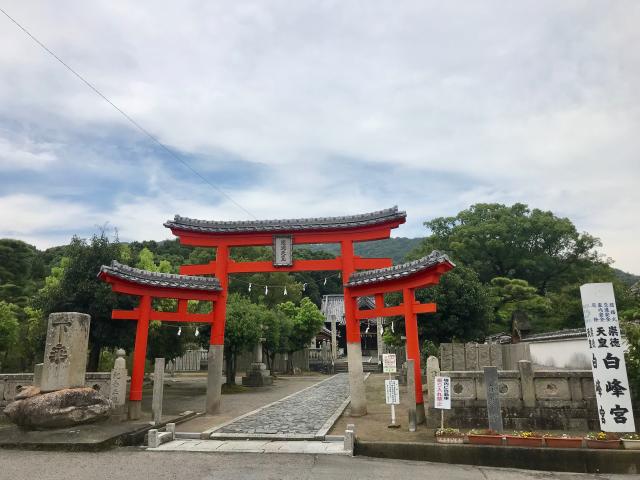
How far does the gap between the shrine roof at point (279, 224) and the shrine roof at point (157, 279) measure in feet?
6.38

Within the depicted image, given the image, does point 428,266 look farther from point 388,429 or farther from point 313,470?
point 313,470

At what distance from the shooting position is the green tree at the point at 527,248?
37.8 m

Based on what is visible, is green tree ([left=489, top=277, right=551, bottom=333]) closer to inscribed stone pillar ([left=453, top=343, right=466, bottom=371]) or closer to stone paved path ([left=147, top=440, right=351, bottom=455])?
inscribed stone pillar ([left=453, top=343, right=466, bottom=371])

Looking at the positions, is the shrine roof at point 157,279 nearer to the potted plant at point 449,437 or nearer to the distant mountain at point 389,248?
the potted plant at point 449,437

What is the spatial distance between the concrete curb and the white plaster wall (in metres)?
6.47

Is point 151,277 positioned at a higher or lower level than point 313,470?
higher

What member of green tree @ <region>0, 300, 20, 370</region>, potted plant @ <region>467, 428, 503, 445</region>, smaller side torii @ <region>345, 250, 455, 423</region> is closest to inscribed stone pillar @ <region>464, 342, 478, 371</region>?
smaller side torii @ <region>345, 250, 455, 423</region>

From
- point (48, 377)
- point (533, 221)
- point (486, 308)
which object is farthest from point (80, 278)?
point (533, 221)

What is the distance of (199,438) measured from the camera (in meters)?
12.0

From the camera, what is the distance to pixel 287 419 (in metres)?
14.9

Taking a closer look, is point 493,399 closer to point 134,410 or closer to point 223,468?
point 223,468

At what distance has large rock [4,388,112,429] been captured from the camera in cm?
1151

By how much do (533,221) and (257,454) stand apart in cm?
3581

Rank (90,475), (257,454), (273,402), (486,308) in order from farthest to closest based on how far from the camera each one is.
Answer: (486,308), (273,402), (257,454), (90,475)
